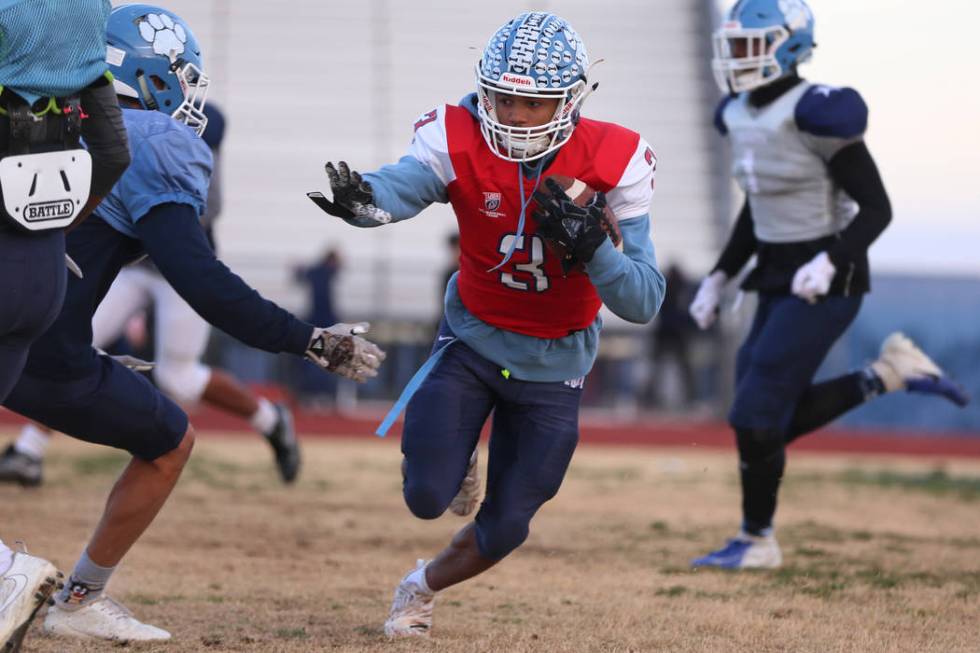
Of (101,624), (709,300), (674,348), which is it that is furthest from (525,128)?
(674,348)

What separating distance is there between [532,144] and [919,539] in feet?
11.7

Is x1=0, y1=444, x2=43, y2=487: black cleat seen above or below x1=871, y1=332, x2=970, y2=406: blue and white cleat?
below

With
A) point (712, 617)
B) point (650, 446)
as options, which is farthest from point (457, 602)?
point (650, 446)

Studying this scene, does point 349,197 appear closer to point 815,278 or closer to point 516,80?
point 516,80

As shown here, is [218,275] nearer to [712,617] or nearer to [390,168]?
[390,168]

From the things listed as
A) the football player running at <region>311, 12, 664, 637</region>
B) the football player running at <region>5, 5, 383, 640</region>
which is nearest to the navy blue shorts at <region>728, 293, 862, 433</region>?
the football player running at <region>311, 12, 664, 637</region>

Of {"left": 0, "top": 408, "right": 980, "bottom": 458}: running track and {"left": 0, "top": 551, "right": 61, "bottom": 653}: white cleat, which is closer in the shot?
{"left": 0, "top": 551, "right": 61, "bottom": 653}: white cleat

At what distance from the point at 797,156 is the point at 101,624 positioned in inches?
119

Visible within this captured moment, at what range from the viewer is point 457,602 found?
4.69m

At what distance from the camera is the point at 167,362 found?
6.98 m

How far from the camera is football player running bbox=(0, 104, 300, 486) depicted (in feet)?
21.9

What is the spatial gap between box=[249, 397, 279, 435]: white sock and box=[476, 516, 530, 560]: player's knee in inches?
137

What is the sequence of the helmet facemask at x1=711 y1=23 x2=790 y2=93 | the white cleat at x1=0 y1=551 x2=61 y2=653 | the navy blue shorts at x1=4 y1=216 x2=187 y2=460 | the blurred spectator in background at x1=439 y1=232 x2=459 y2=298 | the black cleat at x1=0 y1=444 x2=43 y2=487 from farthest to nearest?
the blurred spectator in background at x1=439 y1=232 x2=459 y2=298, the black cleat at x1=0 y1=444 x2=43 y2=487, the helmet facemask at x1=711 y1=23 x2=790 y2=93, the navy blue shorts at x1=4 y1=216 x2=187 y2=460, the white cleat at x1=0 y1=551 x2=61 y2=653

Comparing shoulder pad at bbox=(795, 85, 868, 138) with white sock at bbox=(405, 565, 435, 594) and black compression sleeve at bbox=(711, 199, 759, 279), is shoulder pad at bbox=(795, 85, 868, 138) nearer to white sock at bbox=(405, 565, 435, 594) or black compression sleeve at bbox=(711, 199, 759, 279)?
black compression sleeve at bbox=(711, 199, 759, 279)
